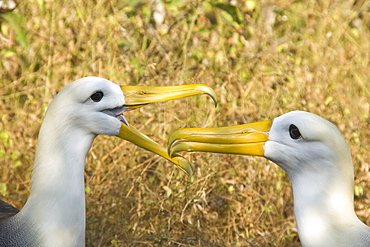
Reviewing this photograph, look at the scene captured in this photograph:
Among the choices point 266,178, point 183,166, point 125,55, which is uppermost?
point 183,166

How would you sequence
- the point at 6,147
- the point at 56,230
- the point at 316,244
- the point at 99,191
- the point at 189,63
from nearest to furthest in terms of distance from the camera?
the point at 316,244 → the point at 56,230 → the point at 99,191 → the point at 6,147 → the point at 189,63

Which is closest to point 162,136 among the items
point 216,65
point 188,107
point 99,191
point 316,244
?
point 188,107

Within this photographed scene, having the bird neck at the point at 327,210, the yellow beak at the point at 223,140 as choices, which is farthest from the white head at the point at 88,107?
the bird neck at the point at 327,210

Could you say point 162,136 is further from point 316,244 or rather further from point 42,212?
point 316,244

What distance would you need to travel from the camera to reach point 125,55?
199 inches

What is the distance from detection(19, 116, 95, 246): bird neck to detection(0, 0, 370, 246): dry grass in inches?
52.1

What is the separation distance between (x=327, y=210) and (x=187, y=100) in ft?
7.25

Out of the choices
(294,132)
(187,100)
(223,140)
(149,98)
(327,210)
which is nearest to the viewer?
(327,210)

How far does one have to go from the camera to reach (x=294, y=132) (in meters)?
2.80

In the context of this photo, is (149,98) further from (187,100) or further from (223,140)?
(187,100)

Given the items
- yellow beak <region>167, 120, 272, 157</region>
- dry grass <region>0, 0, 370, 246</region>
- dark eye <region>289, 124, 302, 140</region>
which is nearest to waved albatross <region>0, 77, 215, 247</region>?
yellow beak <region>167, 120, 272, 157</region>

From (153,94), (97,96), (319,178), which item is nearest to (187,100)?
(153,94)

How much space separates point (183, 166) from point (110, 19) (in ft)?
7.40

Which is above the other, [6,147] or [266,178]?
[6,147]
